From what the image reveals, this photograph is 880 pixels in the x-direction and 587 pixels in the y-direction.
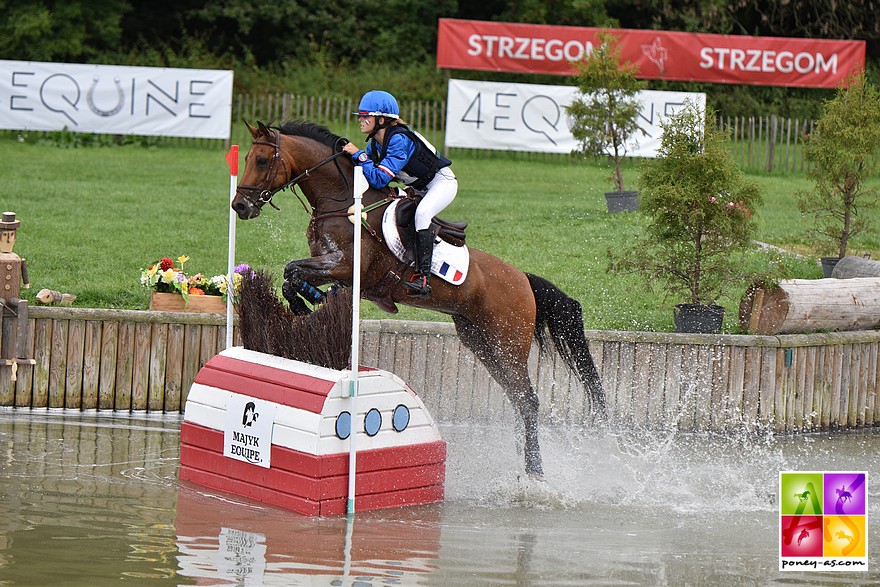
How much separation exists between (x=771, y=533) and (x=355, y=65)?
2212 cm

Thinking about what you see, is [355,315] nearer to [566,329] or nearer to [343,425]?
[343,425]

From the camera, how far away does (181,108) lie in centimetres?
1920

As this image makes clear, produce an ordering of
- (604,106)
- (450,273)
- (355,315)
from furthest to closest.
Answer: (604,106) → (450,273) → (355,315)

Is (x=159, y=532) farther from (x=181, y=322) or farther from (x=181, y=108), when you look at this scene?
(x=181, y=108)

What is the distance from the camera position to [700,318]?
10031 mm

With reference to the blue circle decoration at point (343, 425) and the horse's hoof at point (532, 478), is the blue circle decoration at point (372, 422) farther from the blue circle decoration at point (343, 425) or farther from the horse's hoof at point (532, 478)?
the horse's hoof at point (532, 478)

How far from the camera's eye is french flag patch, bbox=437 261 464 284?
7.57m

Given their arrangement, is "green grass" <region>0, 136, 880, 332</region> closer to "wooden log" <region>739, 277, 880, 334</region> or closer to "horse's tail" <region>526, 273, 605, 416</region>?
"wooden log" <region>739, 277, 880, 334</region>

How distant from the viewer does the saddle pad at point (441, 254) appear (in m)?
7.43

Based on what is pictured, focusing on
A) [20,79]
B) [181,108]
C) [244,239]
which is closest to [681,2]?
[181,108]

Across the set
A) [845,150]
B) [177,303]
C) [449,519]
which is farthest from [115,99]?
[449,519]

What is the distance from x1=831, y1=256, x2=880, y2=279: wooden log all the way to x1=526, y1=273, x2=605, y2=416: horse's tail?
427 cm

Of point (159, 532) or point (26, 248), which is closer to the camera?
point (159, 532)

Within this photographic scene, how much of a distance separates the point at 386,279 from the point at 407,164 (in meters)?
0.69
